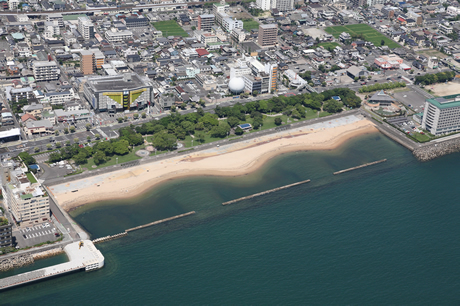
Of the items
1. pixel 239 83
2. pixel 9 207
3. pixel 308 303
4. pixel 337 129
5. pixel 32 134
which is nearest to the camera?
pixel 308 303

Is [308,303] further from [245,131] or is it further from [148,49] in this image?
[148,49]

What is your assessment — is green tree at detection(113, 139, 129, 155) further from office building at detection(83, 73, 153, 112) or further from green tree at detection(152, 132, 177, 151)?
office building at detection(83, 73, 153, 112)

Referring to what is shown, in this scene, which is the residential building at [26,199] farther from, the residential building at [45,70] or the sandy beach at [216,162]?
the residential building at [45,70]

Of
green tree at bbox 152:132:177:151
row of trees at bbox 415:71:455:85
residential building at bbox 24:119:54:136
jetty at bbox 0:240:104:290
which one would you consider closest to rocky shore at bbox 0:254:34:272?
jetty at bbox 0:240:104:290

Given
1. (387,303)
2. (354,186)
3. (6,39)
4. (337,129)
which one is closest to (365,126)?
(337,129)

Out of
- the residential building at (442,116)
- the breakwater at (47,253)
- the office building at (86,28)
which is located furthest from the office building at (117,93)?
the residential building at (442,116)
